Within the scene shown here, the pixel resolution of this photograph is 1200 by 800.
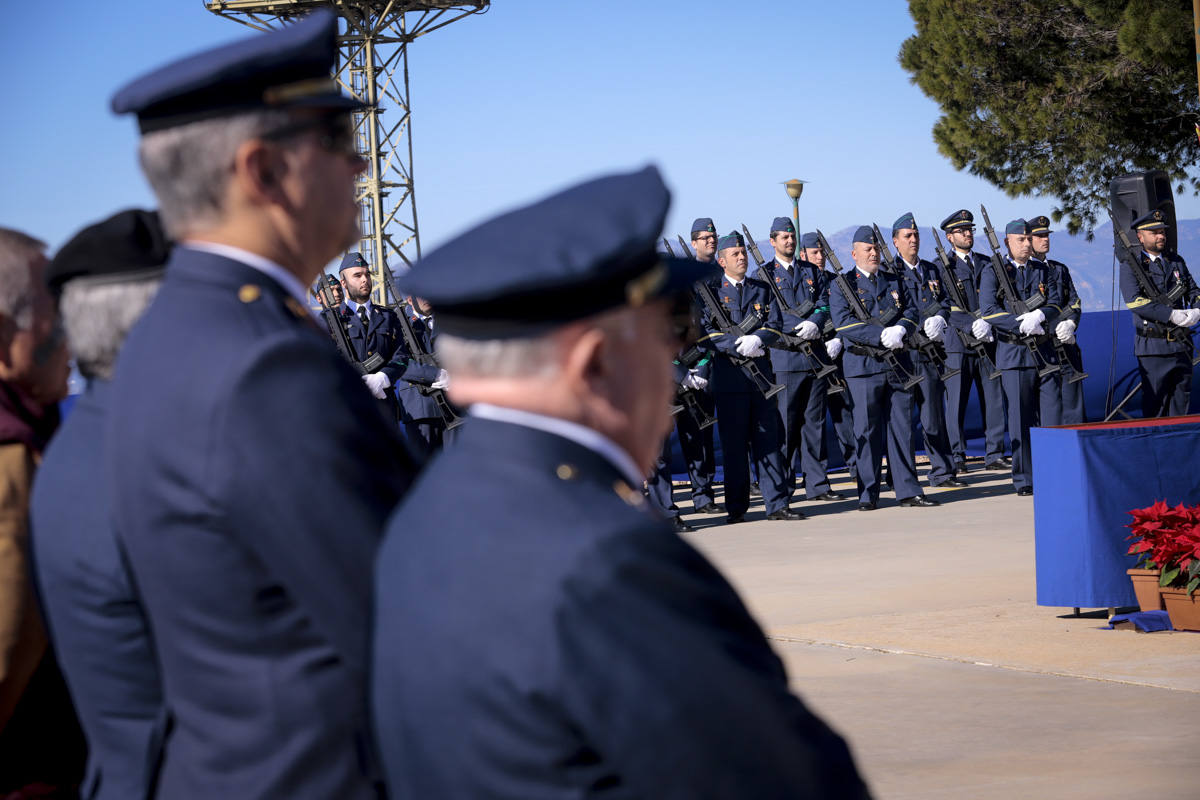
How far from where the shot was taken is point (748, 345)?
38.6ft

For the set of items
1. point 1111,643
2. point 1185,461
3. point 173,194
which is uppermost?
point 173,194

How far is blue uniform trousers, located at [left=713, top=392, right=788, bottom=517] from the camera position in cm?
1184

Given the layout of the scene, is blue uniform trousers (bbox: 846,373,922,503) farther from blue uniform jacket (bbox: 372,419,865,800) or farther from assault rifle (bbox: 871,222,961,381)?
blue uniform jacket (bbox: 372,419,865,800)

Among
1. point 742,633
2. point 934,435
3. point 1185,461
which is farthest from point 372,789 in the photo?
point 934,435

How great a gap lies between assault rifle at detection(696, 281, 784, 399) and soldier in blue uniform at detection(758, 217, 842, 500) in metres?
0.27

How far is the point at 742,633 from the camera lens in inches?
53.2

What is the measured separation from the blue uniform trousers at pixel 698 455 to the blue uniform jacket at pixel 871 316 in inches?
47.8

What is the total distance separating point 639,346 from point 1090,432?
5821mm

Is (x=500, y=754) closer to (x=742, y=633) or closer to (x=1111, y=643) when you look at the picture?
(x=742, y=633)

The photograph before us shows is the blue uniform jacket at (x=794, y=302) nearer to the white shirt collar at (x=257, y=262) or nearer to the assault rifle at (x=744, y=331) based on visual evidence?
the assault rifle at (x=744, y=331)

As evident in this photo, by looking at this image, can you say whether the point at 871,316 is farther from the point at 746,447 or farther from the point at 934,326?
the point at 746,447

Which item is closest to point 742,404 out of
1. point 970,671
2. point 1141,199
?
point 1141,199

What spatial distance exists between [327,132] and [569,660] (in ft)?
2.90

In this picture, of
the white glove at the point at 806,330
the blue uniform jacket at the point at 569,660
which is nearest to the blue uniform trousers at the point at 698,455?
the white glove at the point at 806,330
